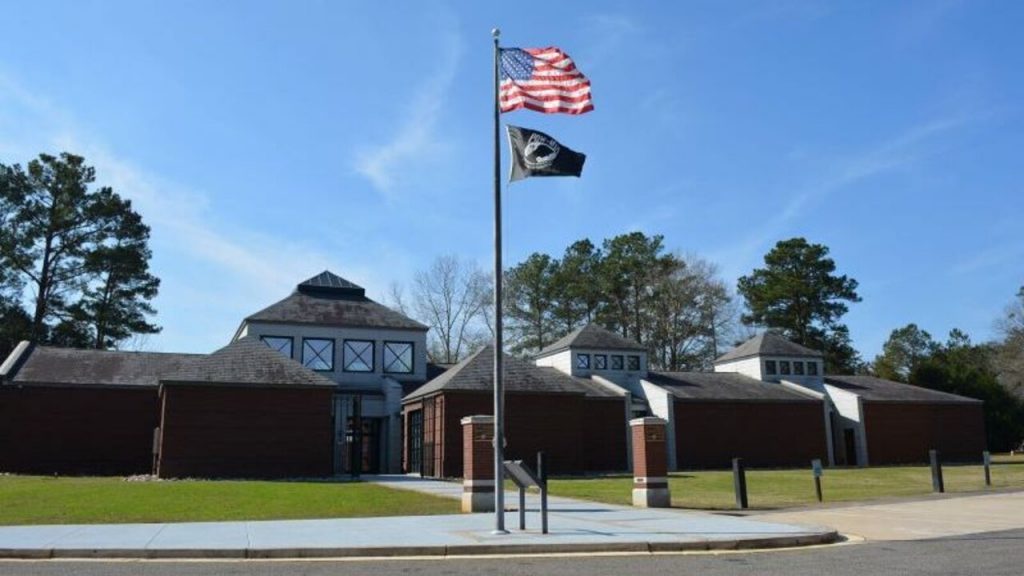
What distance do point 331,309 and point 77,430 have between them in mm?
13178

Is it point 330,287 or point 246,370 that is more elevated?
point 330,287

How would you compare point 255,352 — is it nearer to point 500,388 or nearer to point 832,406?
point 500,388

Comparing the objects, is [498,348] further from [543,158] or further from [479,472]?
[479,472]

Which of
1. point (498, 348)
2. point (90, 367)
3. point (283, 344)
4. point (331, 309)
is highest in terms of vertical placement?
point (331, 309)

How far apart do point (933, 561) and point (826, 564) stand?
139 centimetres

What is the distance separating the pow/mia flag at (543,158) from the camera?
14641mm

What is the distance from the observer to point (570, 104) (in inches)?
603

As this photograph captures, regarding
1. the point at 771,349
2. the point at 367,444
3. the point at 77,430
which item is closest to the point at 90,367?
the point at 77,430

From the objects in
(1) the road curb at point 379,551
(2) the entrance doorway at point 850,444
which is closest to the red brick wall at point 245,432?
(1) the road curb at point 379,551

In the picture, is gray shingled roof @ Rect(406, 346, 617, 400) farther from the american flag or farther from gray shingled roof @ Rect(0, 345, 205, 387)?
the american flag

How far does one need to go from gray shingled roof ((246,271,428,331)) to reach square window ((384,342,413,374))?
98 centimetres

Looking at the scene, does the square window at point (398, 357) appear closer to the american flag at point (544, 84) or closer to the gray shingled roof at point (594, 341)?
the gray shingled roof at point (594, 341)

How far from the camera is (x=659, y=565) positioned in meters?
10.9

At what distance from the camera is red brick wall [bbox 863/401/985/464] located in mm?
49375
